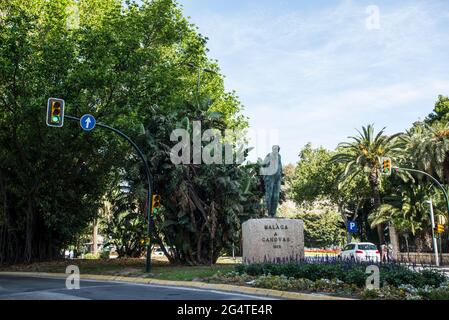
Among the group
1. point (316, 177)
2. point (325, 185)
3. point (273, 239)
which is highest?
point (316, 177)

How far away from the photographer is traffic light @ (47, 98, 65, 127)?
51.8 ft

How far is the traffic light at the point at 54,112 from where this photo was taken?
51.8ft

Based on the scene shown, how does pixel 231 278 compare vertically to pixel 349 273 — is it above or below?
below

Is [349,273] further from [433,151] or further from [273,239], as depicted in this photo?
[433,151]

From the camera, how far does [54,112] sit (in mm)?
15867

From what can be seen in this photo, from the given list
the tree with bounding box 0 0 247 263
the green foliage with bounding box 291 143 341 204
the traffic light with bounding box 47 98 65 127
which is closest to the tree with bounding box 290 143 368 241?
the green foliage with bounding box 291 143 341 204

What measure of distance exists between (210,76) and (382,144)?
15.8m

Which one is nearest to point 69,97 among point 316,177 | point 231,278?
point 231,278

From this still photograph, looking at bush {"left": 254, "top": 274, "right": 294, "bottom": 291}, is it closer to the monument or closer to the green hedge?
the green hedge

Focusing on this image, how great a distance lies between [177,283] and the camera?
605 inches

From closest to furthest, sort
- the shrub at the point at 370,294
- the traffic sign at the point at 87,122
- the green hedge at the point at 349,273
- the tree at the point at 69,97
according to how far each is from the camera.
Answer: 1. the shrub at the point at 370,294
2. the green hedge at the point at 349,273
3. the traffic sign at the point at 87,122
4. the tree at the point at 69,97

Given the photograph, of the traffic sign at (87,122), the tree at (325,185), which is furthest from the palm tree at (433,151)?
the traffic sign at (87,122)

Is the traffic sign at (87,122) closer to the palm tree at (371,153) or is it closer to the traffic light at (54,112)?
the traffic light at (54,112)
